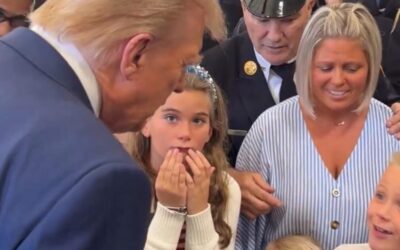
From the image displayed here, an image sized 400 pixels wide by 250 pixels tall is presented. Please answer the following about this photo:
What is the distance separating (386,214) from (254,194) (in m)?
0.34

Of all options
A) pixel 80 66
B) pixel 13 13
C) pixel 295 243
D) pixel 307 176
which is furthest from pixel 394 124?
pixel 80 66

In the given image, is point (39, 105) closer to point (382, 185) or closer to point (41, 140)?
point (41, 140)

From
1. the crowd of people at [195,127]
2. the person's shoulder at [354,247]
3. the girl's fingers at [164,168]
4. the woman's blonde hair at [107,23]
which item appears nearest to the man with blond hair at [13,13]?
the crowd of people at [195,127]

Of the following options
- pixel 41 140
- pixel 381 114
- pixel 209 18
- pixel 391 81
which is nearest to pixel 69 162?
pixel 41 140

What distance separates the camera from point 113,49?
0.92m

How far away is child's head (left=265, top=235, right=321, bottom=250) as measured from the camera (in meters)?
1.81

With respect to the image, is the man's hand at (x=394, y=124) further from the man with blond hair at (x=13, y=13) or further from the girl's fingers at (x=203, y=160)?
the man with blond hair at (x=13, y=13)

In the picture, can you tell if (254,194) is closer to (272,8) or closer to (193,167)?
(193,167)

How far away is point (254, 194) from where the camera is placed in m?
1.88

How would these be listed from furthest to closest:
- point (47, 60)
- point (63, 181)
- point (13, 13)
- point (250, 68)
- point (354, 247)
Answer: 1. point (250, 68)
2. point (13, 13)
3. point (354, 247)
4. point (47, 60)
5. point (63, 181)

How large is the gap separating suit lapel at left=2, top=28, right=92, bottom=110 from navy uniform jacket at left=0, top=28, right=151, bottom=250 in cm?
3

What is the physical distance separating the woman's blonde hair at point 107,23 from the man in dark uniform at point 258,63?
3.82 ft

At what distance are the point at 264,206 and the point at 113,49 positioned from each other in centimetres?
104

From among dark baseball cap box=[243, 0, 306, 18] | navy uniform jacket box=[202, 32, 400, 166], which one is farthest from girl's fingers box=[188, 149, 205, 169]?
dark baseball cap box=[243, 0, 306, 18]
